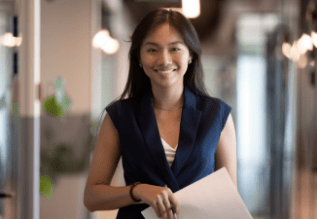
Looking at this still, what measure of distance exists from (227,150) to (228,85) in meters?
1.35

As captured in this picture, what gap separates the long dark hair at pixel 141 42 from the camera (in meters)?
1.03

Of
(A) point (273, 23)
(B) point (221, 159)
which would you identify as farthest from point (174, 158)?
(A) point (273, 23)

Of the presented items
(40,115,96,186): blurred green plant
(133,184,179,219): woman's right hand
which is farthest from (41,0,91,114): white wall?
(133,184,179,219): woman's right hand

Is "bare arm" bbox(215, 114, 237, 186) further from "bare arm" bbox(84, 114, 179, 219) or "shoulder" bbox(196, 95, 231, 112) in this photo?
"bare arm" bbox(84, 114, 179, 219)

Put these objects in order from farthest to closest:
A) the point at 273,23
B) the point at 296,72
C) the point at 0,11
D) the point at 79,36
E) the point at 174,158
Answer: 1. the point at 79,36
2. the point at 273,23
3. the point at 296,72
4. the point at 0,11
5. the point at 174,158

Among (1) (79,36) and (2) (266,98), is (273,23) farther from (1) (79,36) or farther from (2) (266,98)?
(1) (79,36)

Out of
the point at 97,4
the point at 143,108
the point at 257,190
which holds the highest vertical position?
the point at 97,4

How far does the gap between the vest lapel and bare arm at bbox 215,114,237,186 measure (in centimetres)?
11

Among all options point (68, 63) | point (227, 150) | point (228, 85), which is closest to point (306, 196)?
point (228, 85)

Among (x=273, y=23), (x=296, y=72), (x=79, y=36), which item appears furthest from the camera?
(x=79, y=36)

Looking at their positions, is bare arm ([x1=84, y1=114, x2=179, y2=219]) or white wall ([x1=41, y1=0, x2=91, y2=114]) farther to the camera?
white wall ([x1=41, y1=0, x2=91, y2=114])

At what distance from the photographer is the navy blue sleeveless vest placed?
0.97 metres

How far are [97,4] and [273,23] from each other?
150 centimetres

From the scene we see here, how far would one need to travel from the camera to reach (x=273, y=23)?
2.52 m
